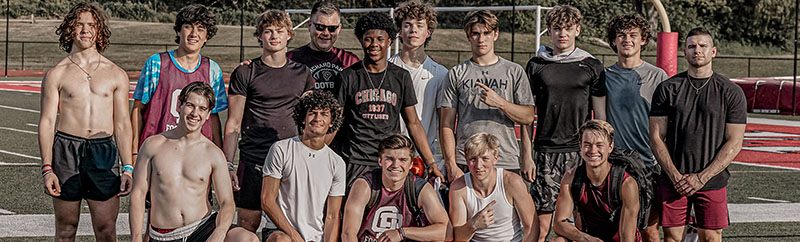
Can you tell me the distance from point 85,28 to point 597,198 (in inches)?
118

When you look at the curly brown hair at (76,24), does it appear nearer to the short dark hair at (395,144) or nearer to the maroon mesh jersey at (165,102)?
the maroon mesh jersey at (165,102)

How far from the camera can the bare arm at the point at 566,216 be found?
17.6ft

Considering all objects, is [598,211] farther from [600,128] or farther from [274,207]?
[274,207]

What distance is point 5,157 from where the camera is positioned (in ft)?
39.5

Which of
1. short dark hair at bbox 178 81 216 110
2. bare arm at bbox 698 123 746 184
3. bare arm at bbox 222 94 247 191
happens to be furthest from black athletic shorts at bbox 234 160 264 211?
bare arm at bbox 698 123 746 184

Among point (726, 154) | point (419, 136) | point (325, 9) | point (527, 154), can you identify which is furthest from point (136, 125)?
point (726, 154)

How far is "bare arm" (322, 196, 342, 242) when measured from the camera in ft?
17.3

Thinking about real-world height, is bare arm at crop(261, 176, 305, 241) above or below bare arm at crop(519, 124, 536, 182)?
below

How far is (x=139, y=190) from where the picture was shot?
494 centimetres

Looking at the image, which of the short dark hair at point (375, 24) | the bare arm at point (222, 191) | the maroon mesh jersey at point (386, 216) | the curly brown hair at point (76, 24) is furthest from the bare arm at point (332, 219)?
the curly brown hair at point (76, 24)

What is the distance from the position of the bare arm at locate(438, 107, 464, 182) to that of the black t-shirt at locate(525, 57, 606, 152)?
1.93 feet

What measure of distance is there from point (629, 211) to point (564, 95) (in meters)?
0.90

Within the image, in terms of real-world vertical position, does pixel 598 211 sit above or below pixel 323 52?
below

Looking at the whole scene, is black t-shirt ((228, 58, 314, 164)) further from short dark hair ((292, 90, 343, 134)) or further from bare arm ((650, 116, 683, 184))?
bare arm ((650, 116, 683, 184))
